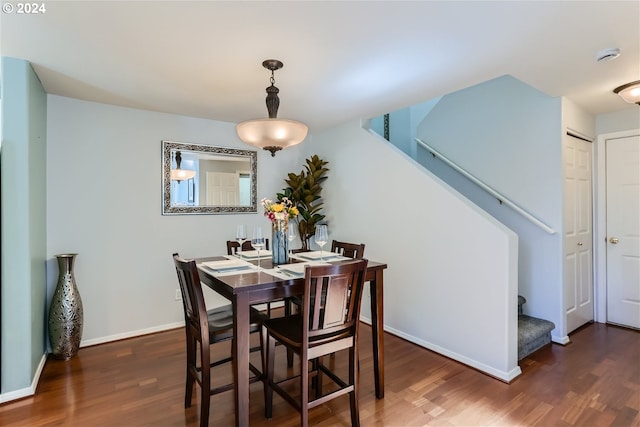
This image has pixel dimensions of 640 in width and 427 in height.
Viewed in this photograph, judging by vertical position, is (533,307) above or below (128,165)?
below

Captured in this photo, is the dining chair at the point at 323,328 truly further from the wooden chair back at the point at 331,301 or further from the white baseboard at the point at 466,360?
the white baseboard at the point at 466,360

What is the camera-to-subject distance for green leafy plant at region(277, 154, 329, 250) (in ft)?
13.9

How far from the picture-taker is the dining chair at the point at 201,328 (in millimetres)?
1848

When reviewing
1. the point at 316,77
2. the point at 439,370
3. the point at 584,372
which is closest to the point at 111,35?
the point at 316,77

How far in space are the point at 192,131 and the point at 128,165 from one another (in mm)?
764

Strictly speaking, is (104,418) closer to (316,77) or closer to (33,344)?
(33,344)

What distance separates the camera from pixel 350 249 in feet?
9.38

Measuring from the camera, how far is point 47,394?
2.28 meters

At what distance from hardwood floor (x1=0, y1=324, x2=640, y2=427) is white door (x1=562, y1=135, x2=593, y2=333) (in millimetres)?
518

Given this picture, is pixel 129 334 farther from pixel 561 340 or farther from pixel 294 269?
pixel 561 340

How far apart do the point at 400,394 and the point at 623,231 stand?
10.3 ft

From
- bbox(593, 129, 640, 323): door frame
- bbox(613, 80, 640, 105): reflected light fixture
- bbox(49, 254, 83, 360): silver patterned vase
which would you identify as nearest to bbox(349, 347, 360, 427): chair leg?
bbox(49, 254, 83, 360): silver patterned vase

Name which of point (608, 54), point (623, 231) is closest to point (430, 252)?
point (608, 54)

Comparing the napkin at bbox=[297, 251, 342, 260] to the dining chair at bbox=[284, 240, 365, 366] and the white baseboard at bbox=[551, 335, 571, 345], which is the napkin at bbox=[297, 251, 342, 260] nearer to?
the dining chair at bbox=[284, 240, 365, 366]
